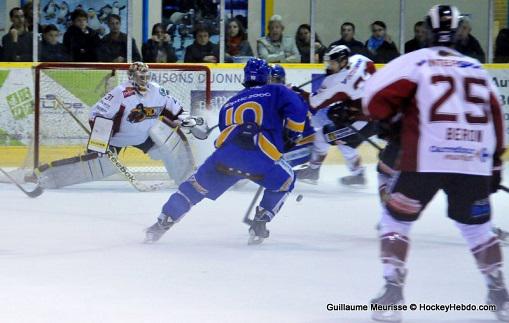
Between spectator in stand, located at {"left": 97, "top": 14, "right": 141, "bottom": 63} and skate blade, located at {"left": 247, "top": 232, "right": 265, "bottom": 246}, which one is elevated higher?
spectator in stand, located at {"left": 97, "top": 14, "right": 141, "bottom": 63}

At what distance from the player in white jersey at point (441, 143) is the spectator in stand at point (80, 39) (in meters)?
5.51

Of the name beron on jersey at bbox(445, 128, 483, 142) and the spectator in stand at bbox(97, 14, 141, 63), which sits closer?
the name beron on jersey at bbox(445, 128, 483, 142)

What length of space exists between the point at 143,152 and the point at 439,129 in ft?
14.7

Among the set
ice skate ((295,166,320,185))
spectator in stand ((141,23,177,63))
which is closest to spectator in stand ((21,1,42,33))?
spectator in stand ((141,23,177,63))

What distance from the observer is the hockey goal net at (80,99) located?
8016 millimetres

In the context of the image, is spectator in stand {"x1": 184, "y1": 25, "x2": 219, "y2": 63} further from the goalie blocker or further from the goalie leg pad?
the goalie leg pad

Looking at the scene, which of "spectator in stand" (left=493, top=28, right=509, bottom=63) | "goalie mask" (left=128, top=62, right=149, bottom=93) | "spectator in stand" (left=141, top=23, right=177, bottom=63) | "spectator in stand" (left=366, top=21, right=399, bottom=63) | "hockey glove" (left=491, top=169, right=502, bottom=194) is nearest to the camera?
"hockey glove" (left=491, top=169, right=502, bottom=194)

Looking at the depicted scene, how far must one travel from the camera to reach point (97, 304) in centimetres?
379

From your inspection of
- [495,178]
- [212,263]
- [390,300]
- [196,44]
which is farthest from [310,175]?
[390,300]

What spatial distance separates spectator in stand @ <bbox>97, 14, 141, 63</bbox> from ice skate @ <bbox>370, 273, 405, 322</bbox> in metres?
5.58

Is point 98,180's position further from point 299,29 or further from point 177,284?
point 177,284

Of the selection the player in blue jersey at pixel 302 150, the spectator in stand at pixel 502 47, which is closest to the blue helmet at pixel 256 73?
the player in blue jersey at pixel 302 150

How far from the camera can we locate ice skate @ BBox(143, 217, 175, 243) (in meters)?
5.18

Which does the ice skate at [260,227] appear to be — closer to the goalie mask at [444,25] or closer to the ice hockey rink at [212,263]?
the ice hockey rink at [212,263]
